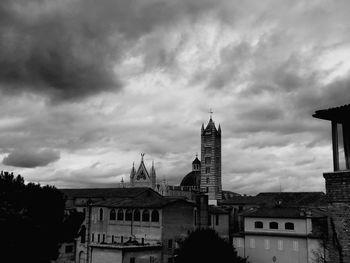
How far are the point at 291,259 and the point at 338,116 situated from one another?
32.9 m

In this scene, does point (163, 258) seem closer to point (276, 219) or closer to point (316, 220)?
point (276, 219)

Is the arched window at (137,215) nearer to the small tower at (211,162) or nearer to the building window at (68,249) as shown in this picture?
the building window at (68,249)

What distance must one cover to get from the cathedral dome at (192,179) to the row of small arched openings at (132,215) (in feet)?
213

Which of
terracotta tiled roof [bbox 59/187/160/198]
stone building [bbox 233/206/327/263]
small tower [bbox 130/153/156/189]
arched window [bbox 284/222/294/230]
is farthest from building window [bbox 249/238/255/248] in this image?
small tower [bbox 130/153/156/189]

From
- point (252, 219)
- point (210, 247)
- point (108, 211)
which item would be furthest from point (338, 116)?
point (108, 211)

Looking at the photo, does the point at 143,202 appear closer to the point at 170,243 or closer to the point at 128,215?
the point at 128,215

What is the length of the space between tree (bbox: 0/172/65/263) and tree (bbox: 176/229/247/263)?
12.7m

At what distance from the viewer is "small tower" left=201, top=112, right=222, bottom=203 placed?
323ft

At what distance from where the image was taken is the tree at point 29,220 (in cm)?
3059

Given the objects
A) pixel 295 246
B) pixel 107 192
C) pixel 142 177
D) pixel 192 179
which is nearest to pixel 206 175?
pixel 192 179

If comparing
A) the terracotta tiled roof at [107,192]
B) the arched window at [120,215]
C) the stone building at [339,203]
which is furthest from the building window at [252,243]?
the stone building at [339,203]

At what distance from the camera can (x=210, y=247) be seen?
130 feet

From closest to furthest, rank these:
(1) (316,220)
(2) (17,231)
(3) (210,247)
→ 1. (2) (17,231)
2. (3) (210,247)
3. (1) (316,220)

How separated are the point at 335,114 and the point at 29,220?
93.7ft
